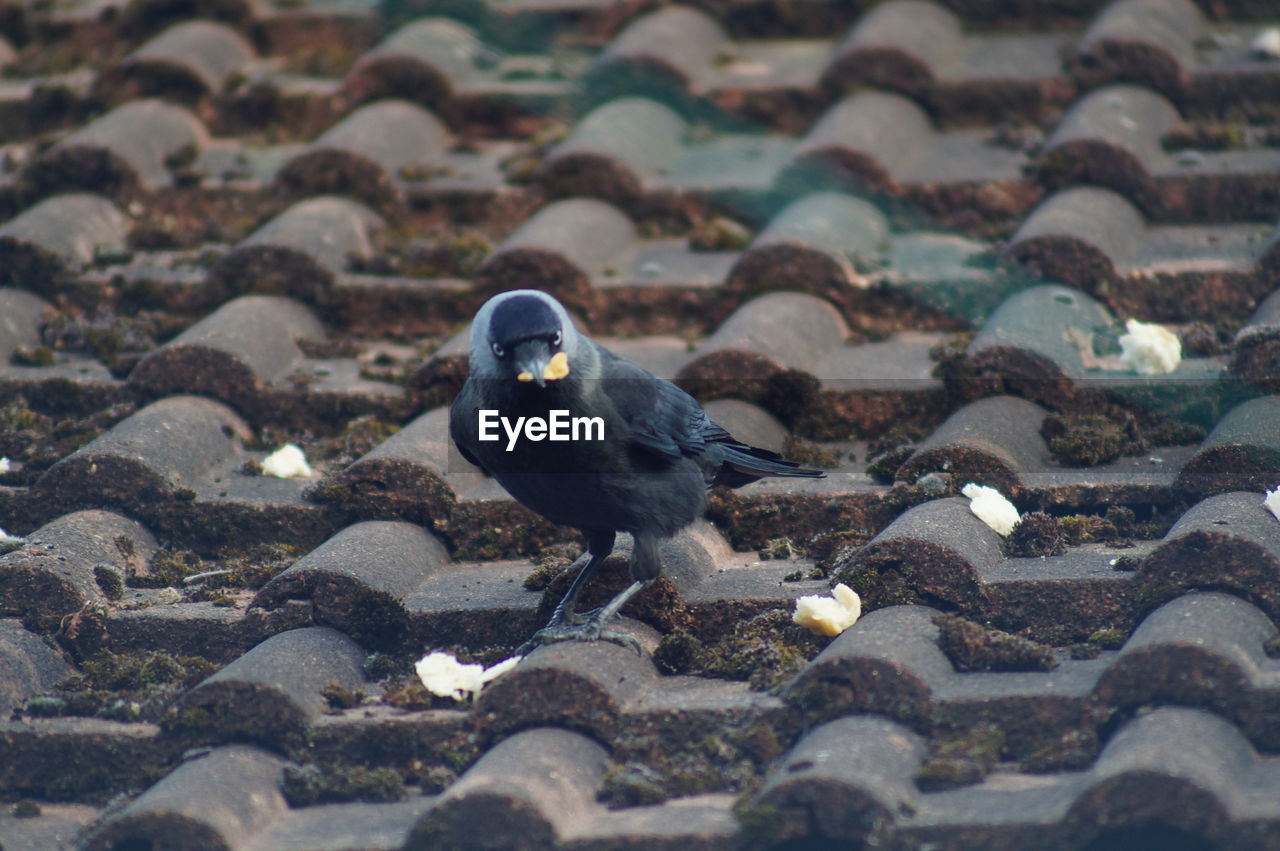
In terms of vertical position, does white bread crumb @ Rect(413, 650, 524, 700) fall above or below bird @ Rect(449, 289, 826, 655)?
below

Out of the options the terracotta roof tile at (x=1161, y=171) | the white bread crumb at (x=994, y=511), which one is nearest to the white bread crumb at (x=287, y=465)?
the white bread crumb at (x=994, y=511)

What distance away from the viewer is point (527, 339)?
3.46m

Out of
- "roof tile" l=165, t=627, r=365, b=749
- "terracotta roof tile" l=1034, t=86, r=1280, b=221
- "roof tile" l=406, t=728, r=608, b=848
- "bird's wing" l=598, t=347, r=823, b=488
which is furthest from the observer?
"terracotta roof tile" l=1034, t=86, r=1280, b=221

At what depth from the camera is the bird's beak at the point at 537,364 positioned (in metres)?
3.43

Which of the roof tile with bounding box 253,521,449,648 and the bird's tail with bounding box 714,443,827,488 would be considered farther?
the bird's tail with bounding box 714,443,827,488

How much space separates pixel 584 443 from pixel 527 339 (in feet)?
1.30

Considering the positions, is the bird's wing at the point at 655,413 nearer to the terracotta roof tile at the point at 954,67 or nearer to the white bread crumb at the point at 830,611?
the white bread crumb at the point at 830,611

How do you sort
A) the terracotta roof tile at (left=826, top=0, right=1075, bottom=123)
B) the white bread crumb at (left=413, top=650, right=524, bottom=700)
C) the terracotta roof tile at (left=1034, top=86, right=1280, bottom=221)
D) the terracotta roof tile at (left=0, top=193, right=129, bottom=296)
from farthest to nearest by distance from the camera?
the terracotta roof tile at (left=826, top=0, right=1075, bottom=123)
the terracotta roof tile at (left=0, top=193, right=129, bottom=296)
the terracotta roof tile at (left=1034, top=86, right=1280, bottom=221)
the white bread crumb at (left=413, top=650, right=524, bottom=700)

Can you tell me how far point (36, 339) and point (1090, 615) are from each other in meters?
4.02

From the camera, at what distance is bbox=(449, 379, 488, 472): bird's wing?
12.2 ft

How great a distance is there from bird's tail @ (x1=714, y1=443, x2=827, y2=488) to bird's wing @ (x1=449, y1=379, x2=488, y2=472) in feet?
2.55

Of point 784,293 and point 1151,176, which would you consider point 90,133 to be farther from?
point 1151,176

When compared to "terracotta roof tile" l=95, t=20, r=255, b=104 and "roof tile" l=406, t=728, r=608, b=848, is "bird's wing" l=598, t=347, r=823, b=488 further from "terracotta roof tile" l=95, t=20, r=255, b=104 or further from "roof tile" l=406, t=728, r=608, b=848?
"terracotta roof tile" l=95, t=20, r=255, b=104

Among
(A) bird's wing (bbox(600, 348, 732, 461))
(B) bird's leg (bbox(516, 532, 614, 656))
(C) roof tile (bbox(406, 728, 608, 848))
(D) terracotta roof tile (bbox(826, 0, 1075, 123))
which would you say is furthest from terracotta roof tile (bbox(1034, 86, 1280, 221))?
(C) roof tile (bbox(406, 728, 608, 848))
